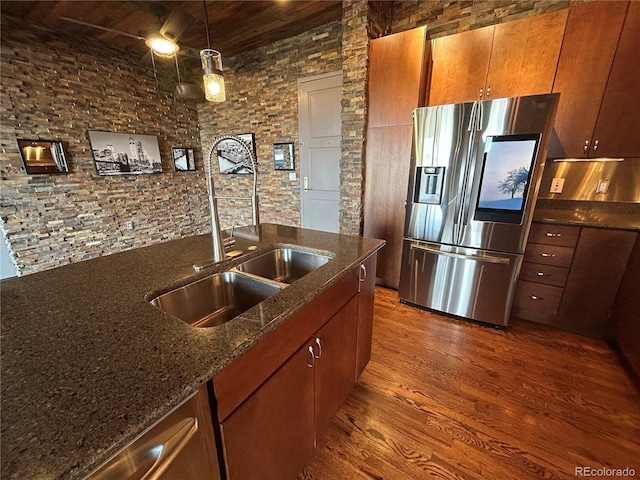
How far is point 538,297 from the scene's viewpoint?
7.47ft

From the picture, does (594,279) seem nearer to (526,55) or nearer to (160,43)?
(526,55)

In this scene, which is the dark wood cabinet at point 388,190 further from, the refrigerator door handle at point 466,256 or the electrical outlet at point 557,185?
the electrical outlet at point 557,185

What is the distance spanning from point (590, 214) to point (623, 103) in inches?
33.9

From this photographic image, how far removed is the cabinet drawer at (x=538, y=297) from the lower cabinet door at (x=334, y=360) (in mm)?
1851

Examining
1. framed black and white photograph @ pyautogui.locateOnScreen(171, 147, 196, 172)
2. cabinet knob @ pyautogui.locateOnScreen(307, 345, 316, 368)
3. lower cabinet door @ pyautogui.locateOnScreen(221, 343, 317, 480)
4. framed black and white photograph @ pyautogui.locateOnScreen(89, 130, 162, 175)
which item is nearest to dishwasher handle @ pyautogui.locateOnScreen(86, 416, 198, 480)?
lower cabinet door @ pyautogui.locateOnScreen(221, 343, 317, 480)

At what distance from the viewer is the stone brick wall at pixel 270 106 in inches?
132

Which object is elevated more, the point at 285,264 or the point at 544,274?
the point at 285,264

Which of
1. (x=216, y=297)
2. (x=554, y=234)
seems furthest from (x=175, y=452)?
(x=554, y=234)

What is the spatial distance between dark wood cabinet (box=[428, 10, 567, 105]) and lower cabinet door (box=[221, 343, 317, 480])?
266 centimetres

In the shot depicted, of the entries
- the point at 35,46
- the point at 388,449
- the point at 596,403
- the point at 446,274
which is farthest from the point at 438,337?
the point at 35,46

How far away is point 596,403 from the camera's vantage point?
156cm

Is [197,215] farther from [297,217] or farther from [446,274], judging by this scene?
[446,274]

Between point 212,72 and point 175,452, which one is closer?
point 175,452

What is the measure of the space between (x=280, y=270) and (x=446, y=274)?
162 cm
